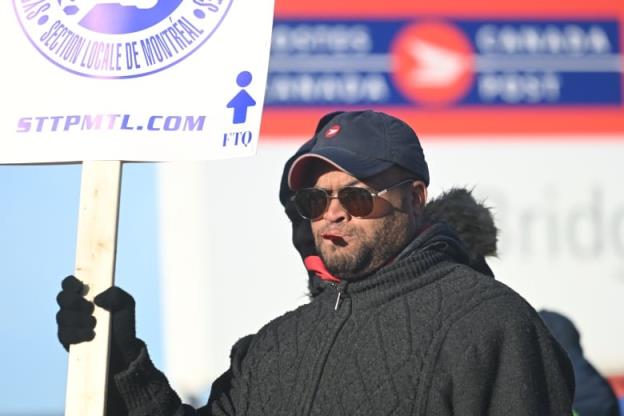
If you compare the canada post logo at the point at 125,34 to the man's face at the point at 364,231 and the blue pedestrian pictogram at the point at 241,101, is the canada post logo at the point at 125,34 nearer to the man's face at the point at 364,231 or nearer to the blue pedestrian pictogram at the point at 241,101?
the blue pedestrian pictogram at the point at 241,101

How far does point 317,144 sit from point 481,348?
50 cm

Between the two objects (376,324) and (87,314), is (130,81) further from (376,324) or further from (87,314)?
(376,324)

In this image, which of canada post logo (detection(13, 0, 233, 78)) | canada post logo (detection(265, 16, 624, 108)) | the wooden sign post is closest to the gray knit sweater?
the wooden sign post

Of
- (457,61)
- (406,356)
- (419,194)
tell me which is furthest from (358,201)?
(457,61)

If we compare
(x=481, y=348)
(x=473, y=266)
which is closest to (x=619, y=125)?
(x=473, y=266)

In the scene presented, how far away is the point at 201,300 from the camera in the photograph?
19.6 feet

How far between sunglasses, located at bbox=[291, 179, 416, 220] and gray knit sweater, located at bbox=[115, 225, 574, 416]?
11 cm

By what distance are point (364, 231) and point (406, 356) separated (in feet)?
0.77

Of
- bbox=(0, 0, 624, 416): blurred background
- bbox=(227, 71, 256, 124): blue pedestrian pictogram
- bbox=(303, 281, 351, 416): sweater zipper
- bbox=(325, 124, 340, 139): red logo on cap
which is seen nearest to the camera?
bbox=(303, 281, 351, 416): sweater zipper

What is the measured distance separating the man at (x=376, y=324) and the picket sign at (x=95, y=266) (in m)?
0.03

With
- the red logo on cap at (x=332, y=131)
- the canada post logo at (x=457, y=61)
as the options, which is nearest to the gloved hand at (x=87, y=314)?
the red logo on cap at (x=332, y=131)

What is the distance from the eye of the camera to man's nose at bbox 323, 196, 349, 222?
2.33 metres

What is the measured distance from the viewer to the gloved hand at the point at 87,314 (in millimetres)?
2348

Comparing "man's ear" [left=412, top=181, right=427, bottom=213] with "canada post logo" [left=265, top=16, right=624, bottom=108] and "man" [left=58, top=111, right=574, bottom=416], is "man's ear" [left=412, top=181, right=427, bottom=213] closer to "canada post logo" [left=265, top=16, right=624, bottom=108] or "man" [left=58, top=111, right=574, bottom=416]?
"man" [left=58, top=111, right=574, bottom=416]
